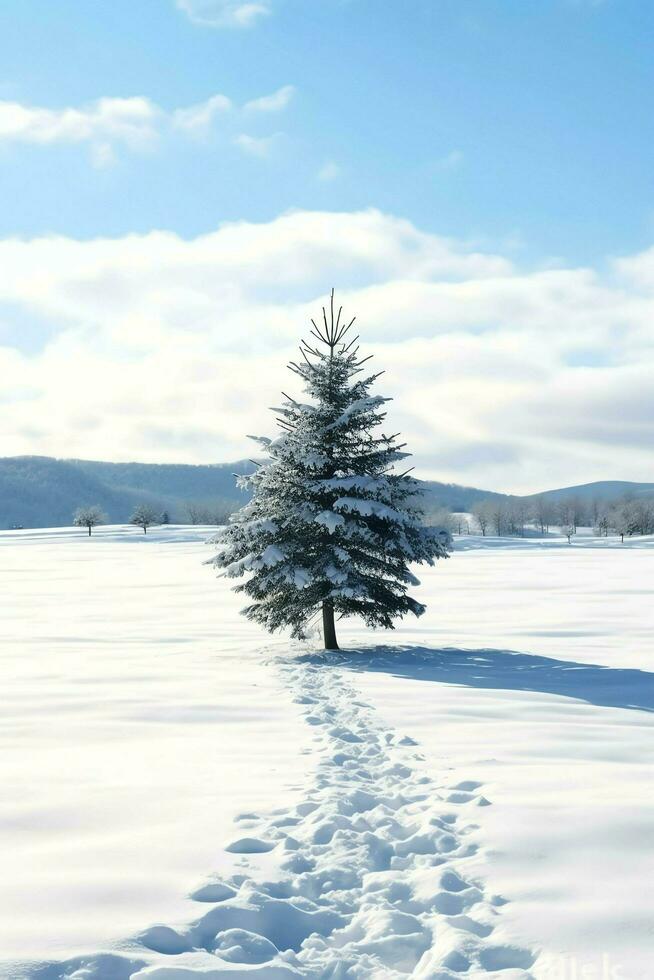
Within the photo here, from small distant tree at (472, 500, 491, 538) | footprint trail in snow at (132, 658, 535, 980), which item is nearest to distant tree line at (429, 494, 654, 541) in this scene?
small distant tree at (472, 500, 491, 538)

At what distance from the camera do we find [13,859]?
4738 mm

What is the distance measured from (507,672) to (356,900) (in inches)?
358

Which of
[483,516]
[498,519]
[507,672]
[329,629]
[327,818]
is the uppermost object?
[483,516]

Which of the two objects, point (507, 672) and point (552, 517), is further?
point (552, 517)

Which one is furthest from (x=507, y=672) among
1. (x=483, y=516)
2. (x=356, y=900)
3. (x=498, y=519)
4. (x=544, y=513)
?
(x=544, y=513)

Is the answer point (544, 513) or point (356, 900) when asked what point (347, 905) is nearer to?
→ point (356, 900)

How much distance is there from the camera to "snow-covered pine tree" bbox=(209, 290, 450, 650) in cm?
1442

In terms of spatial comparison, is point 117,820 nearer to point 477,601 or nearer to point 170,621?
point 170,621

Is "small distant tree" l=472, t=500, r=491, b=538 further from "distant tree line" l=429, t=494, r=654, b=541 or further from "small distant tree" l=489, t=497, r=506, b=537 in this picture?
"small distant tree" l=489, t=497, r=506, b=537

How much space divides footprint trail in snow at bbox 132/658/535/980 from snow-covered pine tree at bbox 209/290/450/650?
801 centimetres

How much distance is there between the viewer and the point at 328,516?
1393cm

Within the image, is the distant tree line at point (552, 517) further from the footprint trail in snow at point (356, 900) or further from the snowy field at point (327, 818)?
the footprint trail in snow at point (356, 900)

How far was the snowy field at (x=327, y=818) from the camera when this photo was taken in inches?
148

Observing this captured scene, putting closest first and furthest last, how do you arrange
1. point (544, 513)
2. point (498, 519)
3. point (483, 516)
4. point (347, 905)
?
point (347, 905), point (498, 519), point (483, 516), point (544, 513)
